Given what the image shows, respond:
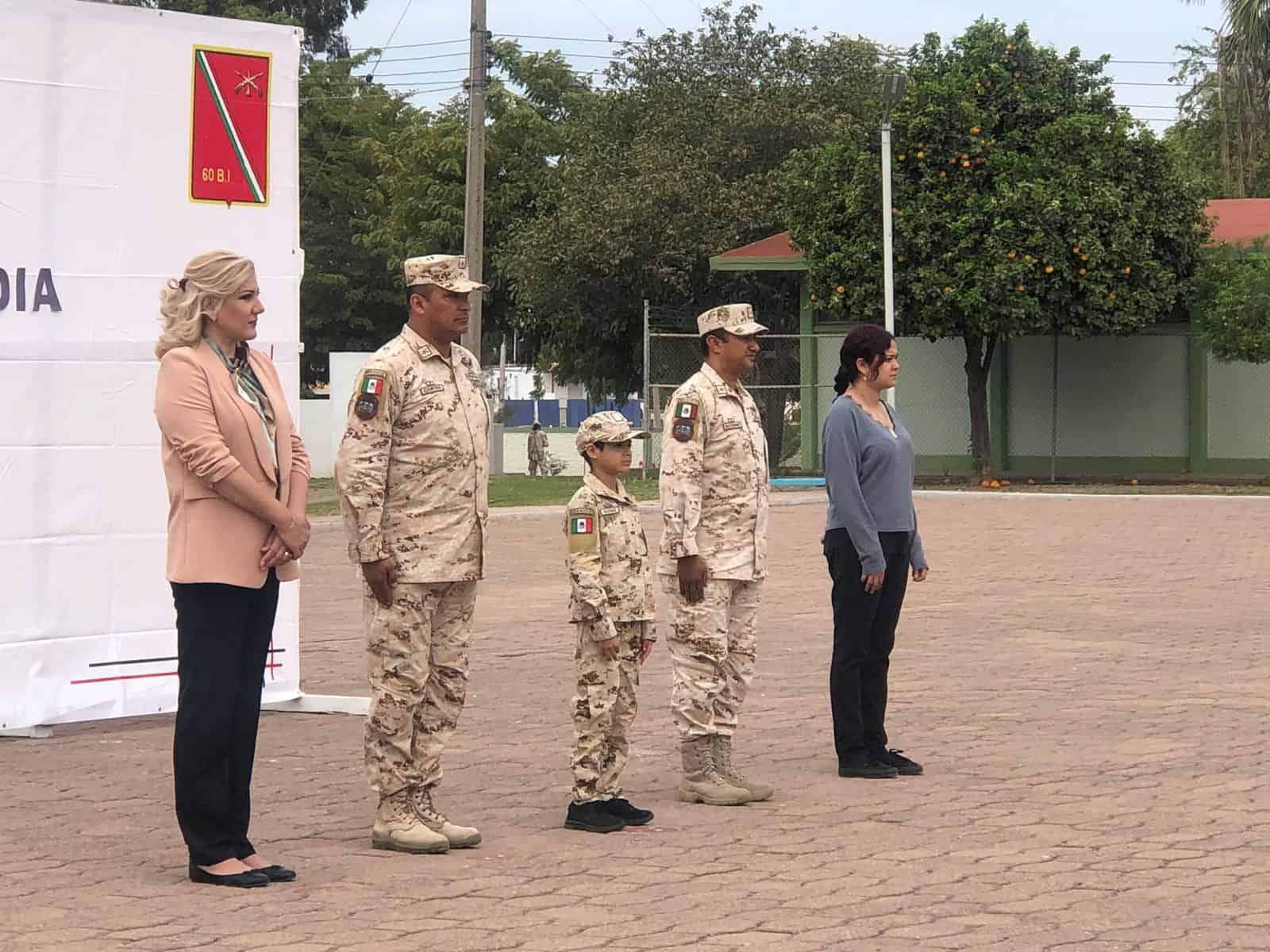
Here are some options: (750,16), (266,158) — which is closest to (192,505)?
(266,158)

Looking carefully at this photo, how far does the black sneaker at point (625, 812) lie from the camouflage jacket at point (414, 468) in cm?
101

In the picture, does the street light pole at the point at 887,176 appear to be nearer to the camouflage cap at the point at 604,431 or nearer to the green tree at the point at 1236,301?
the green tree at the point at 1236,301

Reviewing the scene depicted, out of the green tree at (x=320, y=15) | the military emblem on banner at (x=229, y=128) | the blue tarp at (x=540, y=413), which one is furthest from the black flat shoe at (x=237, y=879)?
the blue tarp at (x=540, y=413)

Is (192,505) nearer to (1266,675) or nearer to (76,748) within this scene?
(76,748)

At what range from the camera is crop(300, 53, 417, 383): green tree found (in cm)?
5122

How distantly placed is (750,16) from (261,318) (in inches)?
1218

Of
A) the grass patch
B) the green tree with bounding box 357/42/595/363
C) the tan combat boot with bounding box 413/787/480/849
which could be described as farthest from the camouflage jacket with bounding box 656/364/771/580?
the green tree with bounding box 357/42/595/363

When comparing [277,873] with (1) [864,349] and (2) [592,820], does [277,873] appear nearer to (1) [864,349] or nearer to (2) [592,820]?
(2) [592,820]

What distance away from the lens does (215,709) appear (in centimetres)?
572

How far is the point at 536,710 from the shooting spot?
30.6 feet

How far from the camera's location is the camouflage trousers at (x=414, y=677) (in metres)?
6.11

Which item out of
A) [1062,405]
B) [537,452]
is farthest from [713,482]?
[537,452]

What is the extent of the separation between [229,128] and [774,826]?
172 inches

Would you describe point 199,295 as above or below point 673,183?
below
